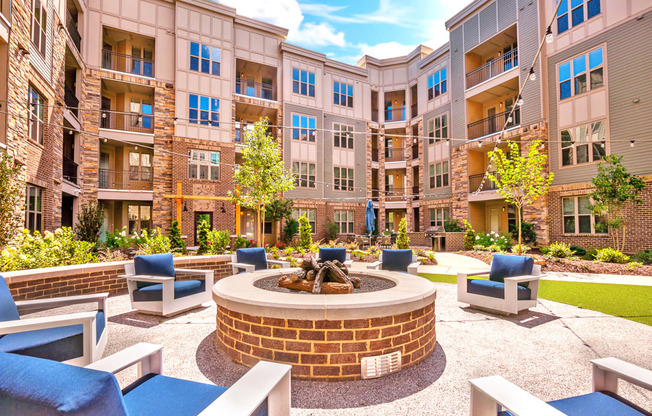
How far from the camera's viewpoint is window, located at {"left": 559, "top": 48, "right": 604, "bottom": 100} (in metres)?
13.0

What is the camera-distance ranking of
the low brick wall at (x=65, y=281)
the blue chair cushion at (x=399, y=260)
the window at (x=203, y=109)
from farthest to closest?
the window at (x=203, y=109)
the blue chair cushion at (x=399, y=260)
the low brick wall at (x=65, y=281)

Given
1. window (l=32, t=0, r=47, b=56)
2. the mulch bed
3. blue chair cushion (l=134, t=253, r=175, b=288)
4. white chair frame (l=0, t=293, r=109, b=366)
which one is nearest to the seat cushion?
white chair frame (l=0, t=293, r=109, b=366)

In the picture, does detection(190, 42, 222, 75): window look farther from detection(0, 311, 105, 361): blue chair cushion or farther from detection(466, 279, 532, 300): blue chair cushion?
detection(466, 279, 532, 300): blue chair cushion

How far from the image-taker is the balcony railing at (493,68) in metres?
16.6

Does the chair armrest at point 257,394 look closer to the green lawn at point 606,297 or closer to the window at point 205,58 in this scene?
the green lawn at point 606,297

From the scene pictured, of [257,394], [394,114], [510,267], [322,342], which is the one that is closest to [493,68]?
[394,114]

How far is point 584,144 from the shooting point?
514 inches

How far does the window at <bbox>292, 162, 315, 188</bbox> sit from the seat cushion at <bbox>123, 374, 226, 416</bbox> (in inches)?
725

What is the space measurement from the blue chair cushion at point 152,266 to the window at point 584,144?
14692 millimetres

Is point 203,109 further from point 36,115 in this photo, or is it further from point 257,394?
point 257,394

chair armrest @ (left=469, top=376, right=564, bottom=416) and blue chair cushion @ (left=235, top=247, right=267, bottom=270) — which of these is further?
blue chair cushion @ (left=235, top=247, right=267, bottom=270)

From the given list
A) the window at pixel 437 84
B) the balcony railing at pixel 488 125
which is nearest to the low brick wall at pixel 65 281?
the balcony railing at pixel 488 125

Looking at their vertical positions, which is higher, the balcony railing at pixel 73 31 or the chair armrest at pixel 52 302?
the balcony railing at pixel 73 31

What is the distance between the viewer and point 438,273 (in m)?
9.46
